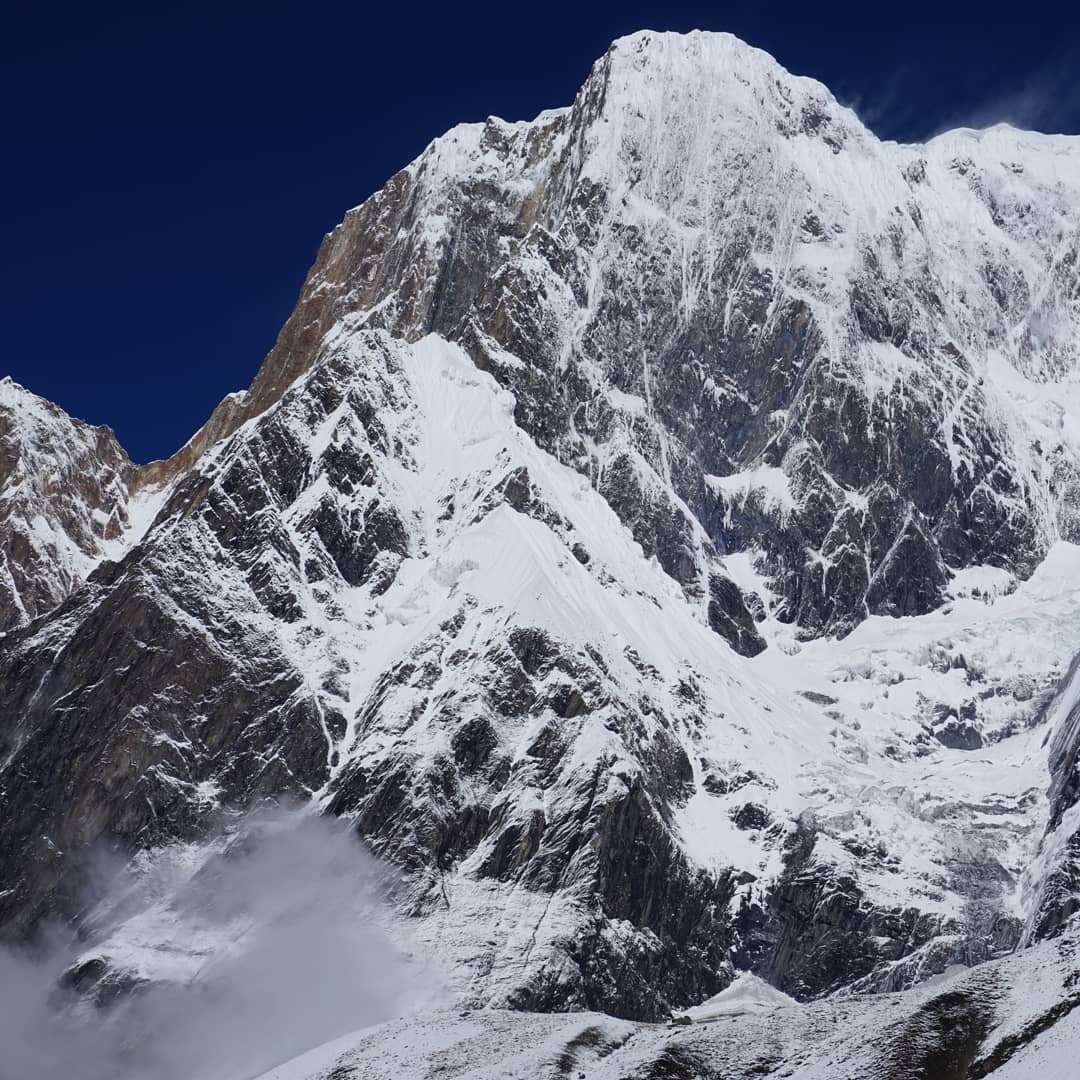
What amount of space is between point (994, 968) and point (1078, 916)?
15.9 metres

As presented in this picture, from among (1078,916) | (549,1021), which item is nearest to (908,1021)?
(1078,916)

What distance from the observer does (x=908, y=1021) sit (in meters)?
124

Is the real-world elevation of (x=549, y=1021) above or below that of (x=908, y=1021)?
above

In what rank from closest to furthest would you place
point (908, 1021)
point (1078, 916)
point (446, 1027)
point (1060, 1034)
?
point (1060, 1034) < point (908, 1021) < point (1078, 916) < point (446, 1027)

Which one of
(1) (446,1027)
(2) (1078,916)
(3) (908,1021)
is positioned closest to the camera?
(3) (908,1021)

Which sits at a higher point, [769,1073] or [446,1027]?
[446,1027]

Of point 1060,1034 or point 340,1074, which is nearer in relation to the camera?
point 1060,1034

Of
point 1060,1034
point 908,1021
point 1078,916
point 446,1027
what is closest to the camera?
point 1060,1034

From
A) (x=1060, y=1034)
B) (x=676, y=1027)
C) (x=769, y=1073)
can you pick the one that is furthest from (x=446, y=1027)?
(x=1060, y=1034)

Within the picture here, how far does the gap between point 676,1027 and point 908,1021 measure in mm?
22208

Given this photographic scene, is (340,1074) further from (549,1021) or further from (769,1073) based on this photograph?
(769,1073)

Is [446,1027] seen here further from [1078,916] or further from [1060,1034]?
[1060,1034]

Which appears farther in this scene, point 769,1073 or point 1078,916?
point 1078,916

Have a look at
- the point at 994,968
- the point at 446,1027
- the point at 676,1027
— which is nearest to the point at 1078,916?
the point at 994,968
